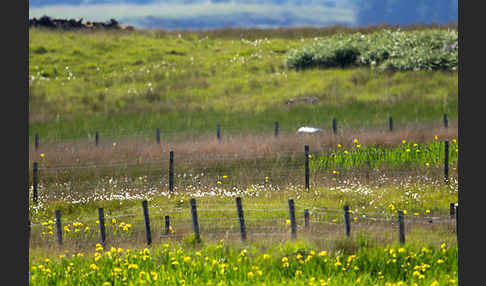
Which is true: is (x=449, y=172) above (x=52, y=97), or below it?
below

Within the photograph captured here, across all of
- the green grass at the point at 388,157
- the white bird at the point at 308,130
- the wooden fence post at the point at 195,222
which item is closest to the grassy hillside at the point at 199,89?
the white bird at the point at 308,130

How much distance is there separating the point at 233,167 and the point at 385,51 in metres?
29.4

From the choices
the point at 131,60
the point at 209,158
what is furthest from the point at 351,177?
the point at 131,60

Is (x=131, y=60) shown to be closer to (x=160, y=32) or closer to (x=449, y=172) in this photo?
(x=160, y=32)

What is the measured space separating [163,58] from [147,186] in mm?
35832

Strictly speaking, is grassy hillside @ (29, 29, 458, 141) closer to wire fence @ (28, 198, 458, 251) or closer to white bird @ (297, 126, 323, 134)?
white bird @ (297, 126, 323, 134)

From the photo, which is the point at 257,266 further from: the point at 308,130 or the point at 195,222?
the point at 308,130

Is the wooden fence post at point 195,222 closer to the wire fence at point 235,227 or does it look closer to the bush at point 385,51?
the wire fence at point 235,227

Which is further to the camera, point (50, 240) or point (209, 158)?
Result: point (209, 158)

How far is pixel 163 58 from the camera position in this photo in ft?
194

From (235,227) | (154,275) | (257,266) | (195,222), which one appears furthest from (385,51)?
(154,275)

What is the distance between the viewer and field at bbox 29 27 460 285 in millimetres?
15008

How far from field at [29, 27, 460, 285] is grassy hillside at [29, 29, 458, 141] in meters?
0.20

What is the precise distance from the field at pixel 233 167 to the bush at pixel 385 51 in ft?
3.87
